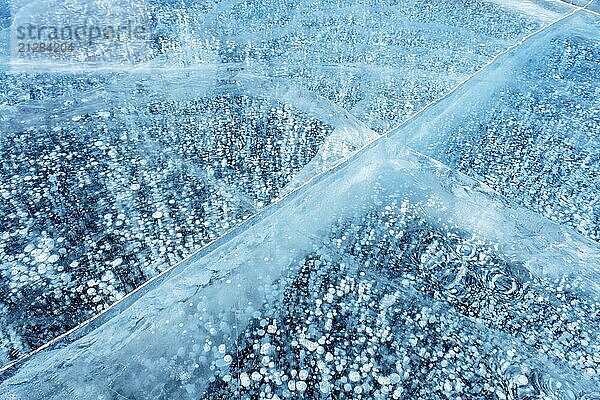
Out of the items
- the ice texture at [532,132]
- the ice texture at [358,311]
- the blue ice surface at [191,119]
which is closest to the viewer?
the ice texture at [358,311]

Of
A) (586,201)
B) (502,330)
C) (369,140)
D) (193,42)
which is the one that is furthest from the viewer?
(193,42)

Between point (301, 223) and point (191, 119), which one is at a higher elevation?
point (191, 119)

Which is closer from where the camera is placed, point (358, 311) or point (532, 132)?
point (358, 311)

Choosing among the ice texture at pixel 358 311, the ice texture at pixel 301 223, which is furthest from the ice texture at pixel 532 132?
the ice texture at pixel 358 311

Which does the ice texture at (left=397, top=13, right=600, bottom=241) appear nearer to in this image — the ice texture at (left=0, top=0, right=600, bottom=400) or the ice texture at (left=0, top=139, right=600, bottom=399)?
the ice texture at (left=0, top=0, right=600, bottom=400)

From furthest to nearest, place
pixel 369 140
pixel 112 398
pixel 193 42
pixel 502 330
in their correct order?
pixel 193 42
pixel 369 140
pixel 502 330
pixel 112 398

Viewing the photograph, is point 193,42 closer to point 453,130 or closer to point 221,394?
point 453,130

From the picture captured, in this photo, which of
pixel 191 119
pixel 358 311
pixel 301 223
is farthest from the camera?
pixel 191 119

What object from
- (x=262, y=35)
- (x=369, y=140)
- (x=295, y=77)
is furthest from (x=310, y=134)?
(x=262, y=35)

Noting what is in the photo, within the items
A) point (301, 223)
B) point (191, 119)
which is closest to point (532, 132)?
point (301, 223)

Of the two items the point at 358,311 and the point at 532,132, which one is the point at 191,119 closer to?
the point at 358,311

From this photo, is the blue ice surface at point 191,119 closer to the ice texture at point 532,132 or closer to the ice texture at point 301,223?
the ice texture at point 301,223
